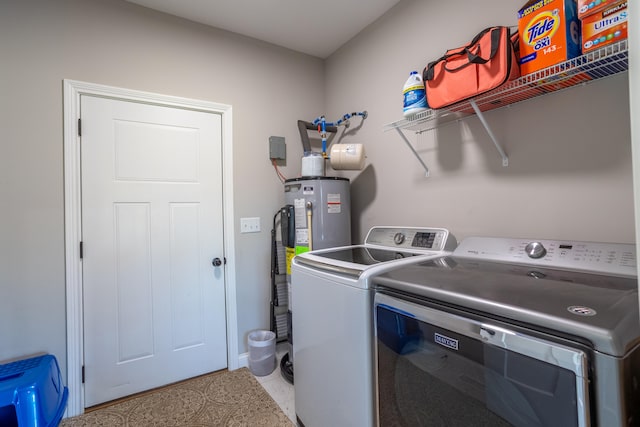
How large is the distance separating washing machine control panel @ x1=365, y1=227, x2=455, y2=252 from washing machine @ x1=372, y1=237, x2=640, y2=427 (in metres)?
0.32

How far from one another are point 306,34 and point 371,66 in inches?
24.0

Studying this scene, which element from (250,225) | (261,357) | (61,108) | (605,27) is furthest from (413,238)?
(61,108)

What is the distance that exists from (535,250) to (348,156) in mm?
1258

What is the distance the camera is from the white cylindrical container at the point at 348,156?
2092mm

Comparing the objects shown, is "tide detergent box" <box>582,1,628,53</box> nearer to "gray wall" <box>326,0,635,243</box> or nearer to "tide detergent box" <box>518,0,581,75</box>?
"tide detergent box" <box>518,0,581,75</box>

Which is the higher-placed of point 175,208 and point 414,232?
point 175,208

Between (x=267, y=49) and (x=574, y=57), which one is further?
(x=267, y=49)

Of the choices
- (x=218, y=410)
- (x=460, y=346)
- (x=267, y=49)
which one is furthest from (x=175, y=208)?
(x=460, y=346)

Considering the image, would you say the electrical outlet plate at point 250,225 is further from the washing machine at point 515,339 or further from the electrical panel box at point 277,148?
the washing machine at point 515,339

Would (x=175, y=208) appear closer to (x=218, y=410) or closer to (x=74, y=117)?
(x=74, y=117)

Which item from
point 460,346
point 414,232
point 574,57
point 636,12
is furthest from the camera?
point 414,232

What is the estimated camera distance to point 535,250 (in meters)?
1.18

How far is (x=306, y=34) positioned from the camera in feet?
7.80

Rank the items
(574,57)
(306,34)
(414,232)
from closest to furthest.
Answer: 1. (574,57)
2. (414,232)
3. (306,34)
